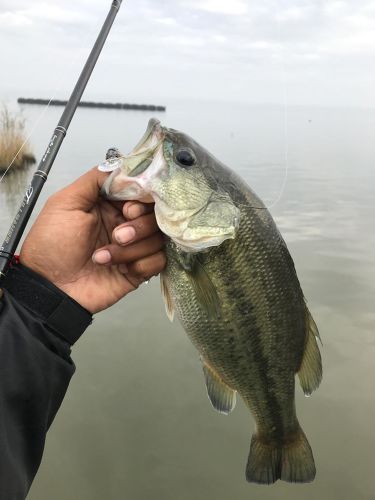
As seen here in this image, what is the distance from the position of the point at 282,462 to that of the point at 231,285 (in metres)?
1.11

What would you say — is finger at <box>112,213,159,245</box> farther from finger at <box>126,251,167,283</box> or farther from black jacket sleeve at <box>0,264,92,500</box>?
black jacket sleeve at <box>0,264,92,500</box>

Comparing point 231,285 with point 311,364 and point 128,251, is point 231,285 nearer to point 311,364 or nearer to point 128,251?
point 128,251

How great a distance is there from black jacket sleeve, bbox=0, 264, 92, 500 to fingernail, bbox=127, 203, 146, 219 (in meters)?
0.49

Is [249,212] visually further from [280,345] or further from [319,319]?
[319,319]

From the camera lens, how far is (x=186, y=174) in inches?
84.3

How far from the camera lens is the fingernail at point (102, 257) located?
2158 mm

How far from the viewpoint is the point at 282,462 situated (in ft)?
8.34

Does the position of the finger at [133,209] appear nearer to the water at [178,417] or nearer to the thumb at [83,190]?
the thumb at [83,190]

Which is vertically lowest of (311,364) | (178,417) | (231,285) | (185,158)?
(178,417)

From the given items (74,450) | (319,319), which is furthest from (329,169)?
(74,450)

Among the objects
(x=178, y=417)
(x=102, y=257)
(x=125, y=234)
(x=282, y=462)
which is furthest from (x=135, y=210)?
(x=178, y=417)

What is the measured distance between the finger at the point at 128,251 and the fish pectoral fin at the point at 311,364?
3.03ft

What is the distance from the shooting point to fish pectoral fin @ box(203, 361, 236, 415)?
2.46 meters

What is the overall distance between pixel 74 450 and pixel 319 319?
144 inches
